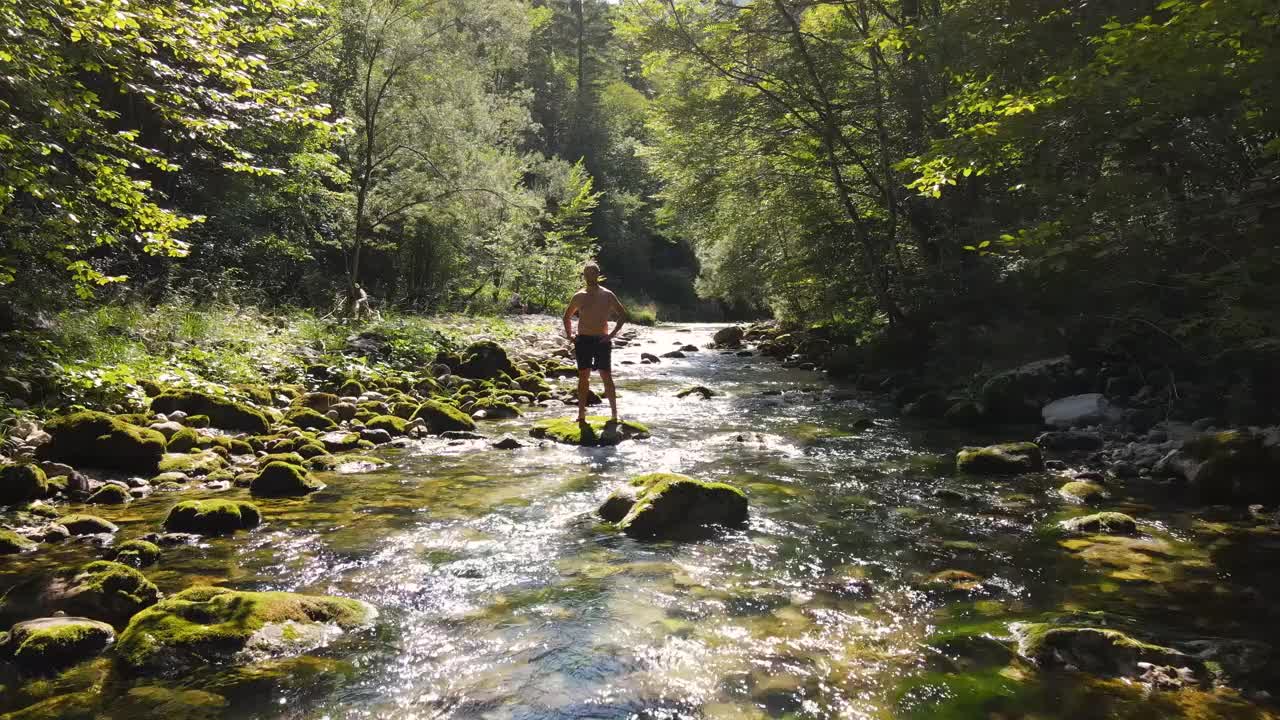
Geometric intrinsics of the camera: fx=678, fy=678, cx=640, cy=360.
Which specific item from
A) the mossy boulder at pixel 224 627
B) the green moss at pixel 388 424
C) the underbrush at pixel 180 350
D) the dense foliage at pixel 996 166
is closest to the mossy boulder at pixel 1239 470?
the dense foliage at pixel 996 166

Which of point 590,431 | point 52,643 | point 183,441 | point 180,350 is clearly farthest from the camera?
point 180,350

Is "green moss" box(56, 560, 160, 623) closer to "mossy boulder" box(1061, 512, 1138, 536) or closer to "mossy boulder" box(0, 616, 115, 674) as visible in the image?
"mossy boulder" box(0, 616, 115, 674)

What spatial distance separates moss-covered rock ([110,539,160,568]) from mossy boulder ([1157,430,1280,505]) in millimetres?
9010

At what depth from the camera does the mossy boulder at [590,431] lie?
988 centimetres

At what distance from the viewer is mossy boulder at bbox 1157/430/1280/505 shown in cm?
619

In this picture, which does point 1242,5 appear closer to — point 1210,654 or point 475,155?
point 1210,654

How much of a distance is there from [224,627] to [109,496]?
3783 mm

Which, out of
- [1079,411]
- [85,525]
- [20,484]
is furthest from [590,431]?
[1079,411]

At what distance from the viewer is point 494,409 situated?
41.0 feet

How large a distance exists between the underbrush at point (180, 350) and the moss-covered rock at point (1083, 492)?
10.9 m

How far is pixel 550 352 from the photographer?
22.5 metres

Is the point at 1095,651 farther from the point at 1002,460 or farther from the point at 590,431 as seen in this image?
the point at 590,431

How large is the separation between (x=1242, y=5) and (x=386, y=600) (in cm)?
683

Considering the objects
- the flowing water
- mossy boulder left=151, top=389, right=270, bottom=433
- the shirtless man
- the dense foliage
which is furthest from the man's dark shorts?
the dense foliage
